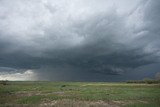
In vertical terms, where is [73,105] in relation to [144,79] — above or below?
below

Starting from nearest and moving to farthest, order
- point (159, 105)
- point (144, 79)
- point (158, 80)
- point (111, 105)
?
point (159, 105) → point (111, 105) → point (158, 80) → point (144, 79)

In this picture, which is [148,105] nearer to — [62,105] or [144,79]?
[62,105]

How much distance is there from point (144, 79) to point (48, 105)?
135 m

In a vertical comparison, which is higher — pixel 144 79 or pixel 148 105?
pixel 144 79

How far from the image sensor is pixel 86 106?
41156 millimetres

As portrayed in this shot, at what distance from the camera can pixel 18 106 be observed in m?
40.9

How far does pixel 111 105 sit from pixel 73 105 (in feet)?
22.7

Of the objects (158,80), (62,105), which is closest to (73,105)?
(62,105)

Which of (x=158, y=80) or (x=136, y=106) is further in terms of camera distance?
(x=158, y=80)

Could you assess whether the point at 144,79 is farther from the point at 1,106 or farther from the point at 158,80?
the point at 1,106

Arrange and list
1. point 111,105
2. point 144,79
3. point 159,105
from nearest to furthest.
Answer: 1. point 159,105
2. point 111,105
3. point 144,79

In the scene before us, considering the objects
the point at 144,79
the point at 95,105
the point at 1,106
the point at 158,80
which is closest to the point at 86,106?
the point at 95,105

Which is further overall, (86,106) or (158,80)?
(158,80)

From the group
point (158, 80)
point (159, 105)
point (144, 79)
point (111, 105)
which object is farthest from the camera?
point (144, 79)
